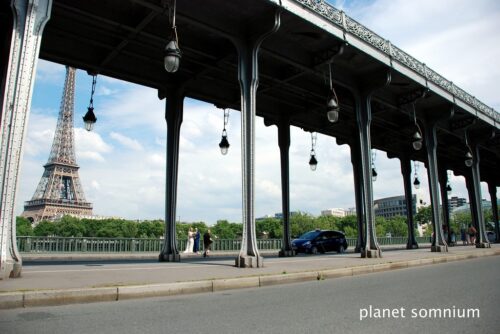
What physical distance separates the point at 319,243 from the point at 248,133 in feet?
46.4

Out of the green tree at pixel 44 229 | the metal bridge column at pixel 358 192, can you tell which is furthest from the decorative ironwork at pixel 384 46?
the green tree at pixel 44 229

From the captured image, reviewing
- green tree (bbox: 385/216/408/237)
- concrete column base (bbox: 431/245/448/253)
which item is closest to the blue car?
concrete column base (bbox: 431/245/448/253)

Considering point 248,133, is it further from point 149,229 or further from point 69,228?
point 149,229

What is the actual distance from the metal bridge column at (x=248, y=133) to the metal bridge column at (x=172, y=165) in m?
4.18

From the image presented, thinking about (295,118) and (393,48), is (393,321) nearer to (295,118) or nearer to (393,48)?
(393,48)

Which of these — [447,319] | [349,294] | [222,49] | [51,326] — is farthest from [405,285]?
[222,49]

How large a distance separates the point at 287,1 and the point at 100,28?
6478 mm

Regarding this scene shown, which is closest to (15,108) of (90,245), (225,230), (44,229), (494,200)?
(90,245)

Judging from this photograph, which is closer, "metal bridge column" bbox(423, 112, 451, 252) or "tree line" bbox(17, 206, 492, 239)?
"metal bridge column" bbox(423, 112, 451, 252)

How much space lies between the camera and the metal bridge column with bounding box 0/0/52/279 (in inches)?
314

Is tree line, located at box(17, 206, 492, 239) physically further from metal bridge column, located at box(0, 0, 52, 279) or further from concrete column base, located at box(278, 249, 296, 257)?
metal bridge column, located at box(0, 0, 52, 279)

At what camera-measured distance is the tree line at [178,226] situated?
10012 cm

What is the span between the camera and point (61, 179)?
104 m

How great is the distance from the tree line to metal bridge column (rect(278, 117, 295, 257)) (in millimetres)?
65599
